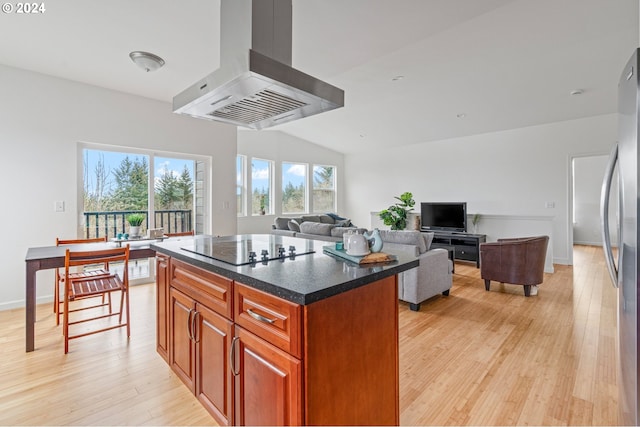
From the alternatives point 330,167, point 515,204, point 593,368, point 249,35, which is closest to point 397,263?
point 249,35

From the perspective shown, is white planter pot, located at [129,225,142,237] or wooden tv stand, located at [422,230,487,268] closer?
white planter pot, located at [129,225,142,237]

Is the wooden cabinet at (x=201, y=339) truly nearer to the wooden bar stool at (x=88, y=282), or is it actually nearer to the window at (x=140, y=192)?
the wooden bar stool at (x=88, y=282)

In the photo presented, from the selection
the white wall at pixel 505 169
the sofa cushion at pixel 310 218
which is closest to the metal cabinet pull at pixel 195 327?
the sofa cushion at pixel 310 218

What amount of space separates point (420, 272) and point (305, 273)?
235cm

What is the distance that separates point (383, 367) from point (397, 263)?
1.58 feet

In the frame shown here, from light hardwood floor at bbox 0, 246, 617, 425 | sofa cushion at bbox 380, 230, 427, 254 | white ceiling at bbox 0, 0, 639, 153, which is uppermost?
white ceiling at bbox 0, 0, 639, 153

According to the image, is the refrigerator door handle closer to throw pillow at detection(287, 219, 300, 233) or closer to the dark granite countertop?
the dark granite countertop

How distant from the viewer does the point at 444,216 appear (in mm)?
6309

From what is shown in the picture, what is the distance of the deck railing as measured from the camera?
13.0 feet

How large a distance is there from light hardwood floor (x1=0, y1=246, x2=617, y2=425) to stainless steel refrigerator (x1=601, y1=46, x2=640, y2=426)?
650 millimetres

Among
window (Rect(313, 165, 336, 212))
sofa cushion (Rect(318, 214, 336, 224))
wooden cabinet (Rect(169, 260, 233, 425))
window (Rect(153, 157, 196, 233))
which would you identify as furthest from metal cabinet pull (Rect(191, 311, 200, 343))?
window (Rect(313, 165, 336, 212))

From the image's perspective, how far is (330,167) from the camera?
345 inches

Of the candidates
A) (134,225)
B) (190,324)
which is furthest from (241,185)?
(190,324)

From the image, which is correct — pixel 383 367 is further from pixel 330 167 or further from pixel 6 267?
pixel 330 167
